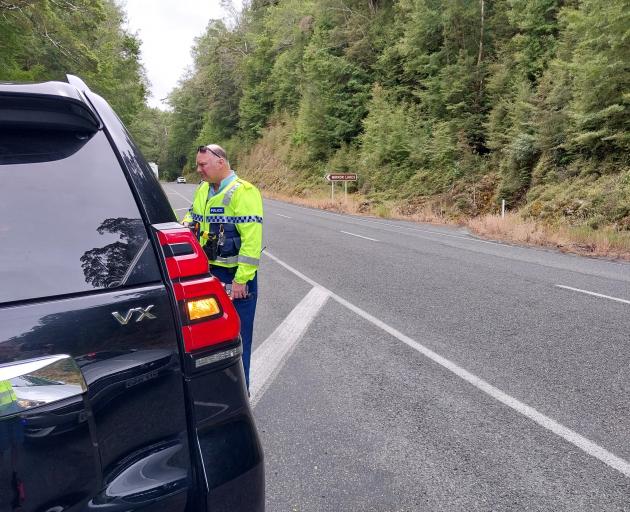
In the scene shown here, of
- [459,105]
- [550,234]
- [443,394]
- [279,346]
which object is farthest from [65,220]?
[459,105]

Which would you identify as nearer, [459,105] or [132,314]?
[132,314]

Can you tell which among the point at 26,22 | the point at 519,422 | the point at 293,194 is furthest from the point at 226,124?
the point at 519,422

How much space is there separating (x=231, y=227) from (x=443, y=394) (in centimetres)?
202

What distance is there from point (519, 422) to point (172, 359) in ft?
8.52

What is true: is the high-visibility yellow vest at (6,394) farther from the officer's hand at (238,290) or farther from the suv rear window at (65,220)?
the officer's hand at (238,290)

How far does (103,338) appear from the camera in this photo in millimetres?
1321

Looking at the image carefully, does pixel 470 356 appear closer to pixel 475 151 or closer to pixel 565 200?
pixel 565 200

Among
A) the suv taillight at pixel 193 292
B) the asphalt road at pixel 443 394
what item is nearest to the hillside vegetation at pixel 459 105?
the asphalt road at pixel 443 394

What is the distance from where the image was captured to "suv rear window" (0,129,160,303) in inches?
50.8

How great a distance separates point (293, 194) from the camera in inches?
1555

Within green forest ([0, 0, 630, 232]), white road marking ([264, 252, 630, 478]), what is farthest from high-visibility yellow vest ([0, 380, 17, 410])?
green forest ([0, 0, 630, 232])

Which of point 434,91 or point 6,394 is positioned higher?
point 434,91

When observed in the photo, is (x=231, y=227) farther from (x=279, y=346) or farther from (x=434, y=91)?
(x=434, y=91)

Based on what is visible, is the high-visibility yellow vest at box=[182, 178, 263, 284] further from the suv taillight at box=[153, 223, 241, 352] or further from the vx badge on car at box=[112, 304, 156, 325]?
the vx badge on car at box=[112, 304, 156, 325]
